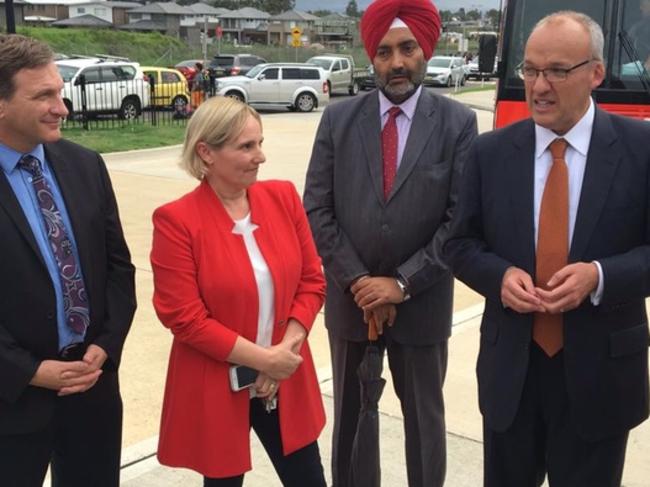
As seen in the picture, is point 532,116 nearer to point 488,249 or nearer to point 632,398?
point 488,249

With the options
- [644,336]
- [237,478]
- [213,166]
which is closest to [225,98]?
[213,166]

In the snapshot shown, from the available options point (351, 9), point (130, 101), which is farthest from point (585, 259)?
point (351, 9)

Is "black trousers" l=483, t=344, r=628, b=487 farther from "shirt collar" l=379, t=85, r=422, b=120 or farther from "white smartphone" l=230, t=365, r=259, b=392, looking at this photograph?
"shirt collar" l=379, t=85, r=422, b=120

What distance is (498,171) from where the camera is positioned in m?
2.31

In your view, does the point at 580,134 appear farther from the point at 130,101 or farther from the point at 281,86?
the point at 281,86

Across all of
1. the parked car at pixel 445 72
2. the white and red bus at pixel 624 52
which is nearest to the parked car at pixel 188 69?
the parked car at pixel 445 72

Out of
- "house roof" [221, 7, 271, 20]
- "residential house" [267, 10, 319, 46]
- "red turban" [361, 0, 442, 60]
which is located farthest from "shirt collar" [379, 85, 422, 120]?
"residential house" [267, 10, 319, 46]

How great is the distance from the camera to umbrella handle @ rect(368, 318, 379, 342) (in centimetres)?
292

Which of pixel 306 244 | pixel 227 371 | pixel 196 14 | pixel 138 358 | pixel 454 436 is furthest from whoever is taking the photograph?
pixel 196 14

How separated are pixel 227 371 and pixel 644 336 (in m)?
1.29

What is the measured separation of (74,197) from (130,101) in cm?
1972

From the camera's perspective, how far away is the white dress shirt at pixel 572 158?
221cm

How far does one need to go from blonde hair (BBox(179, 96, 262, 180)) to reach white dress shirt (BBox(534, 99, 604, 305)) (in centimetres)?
89

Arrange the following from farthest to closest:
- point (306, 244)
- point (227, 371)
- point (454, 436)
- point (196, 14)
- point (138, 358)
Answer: point (196, 14)
point (138, 358)
point (454, 436)
point (306, 244)
point (227, 371)
